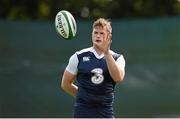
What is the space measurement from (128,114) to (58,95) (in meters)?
1.20

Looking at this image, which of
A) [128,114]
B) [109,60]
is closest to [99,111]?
[109,60]

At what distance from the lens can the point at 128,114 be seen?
1166 cm

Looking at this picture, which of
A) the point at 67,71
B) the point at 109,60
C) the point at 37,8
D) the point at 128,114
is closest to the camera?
the point at 109,60

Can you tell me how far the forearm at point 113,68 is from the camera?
6.11m

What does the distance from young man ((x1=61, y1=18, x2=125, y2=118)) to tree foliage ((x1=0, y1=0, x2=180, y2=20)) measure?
788cm

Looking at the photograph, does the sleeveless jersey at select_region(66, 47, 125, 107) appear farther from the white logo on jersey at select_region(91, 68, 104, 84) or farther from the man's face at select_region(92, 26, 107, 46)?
the man's face at select_region(92, 26, 107, 46)

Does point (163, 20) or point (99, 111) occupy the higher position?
point (163, 20)

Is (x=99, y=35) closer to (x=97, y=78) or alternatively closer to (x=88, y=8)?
(x=97, y=78)

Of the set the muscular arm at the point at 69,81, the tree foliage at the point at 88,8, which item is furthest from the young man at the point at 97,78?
the tree foliage at the point at 88,8

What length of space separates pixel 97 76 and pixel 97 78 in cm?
2

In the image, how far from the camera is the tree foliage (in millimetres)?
14398

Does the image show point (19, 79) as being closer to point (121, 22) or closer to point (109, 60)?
point (121, 22)

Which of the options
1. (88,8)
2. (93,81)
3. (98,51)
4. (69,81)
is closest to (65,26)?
(69,81)

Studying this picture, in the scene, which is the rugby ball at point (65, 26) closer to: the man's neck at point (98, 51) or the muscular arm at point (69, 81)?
the muscular arm at point (69, 81)
